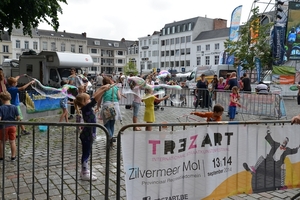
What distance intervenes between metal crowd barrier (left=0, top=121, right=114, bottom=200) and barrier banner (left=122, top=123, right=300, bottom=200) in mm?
460

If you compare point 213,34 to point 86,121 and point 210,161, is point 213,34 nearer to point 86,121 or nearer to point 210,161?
point 86,121

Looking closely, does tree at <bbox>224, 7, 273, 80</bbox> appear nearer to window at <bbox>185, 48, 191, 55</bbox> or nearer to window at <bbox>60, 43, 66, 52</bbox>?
window at <bbox>185, 48, 191, 55</bbox>

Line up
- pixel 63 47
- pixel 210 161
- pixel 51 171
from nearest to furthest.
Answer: pixel 210 161
pixel 51 171
pixel 63 47

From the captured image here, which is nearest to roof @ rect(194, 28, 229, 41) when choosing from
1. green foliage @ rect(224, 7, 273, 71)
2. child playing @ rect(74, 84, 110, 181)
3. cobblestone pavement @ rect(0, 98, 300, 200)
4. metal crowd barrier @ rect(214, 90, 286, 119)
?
green foliage @ rect(224, 7, 273, 71)

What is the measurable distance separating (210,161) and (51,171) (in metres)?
3.24

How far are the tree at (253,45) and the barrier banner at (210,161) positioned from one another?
2300cm

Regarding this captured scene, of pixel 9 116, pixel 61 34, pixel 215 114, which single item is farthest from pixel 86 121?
pixel 61 34

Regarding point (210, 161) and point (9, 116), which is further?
point (9, 116)

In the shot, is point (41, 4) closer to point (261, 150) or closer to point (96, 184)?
point (96, 184)

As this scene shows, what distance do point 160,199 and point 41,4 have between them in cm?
1163

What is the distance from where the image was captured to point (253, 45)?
1035 inches

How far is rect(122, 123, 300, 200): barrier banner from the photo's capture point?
351 centimetres

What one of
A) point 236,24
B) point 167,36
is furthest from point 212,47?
point 236,24

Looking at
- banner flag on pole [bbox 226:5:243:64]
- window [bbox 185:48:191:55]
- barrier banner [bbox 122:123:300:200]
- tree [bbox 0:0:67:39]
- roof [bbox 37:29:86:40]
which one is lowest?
barrier banner [bbox 122:123:300:200]
